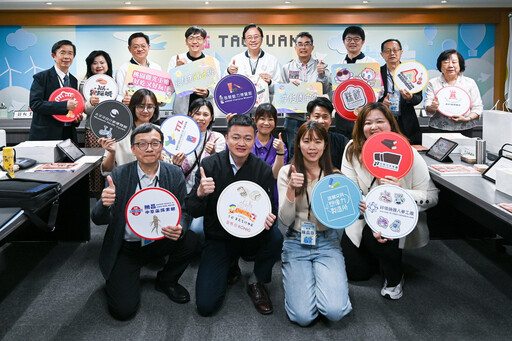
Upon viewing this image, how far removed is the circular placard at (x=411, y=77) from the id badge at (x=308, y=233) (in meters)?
1.78

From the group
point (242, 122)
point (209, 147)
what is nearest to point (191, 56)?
point (209, 147)

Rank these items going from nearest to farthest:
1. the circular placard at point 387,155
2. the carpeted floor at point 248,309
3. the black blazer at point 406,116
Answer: the carpeted floor at point 248,309, the circular placard at point 387,155, the black blazer at point 406,116

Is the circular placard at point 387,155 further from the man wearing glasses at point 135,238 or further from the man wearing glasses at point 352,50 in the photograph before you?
the man wearing glasses at point 352,50

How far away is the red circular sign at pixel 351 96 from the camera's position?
11.1 feet

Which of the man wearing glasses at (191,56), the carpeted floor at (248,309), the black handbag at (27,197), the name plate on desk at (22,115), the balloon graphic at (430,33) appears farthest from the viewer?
the balloon graphic at (430,33)

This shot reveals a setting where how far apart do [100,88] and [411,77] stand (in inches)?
98.5

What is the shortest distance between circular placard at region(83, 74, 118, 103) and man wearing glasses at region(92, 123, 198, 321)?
1161mm

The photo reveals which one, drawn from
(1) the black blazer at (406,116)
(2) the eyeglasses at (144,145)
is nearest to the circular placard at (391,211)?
(2) the eyeglasses at (144,145)

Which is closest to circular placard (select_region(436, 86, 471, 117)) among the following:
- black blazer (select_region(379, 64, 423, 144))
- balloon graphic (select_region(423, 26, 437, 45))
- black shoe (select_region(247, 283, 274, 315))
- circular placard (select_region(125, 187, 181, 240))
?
black blazer (select_region(379, 64, 423, 144))

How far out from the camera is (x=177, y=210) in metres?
2.21

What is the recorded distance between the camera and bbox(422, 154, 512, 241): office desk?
194 cm

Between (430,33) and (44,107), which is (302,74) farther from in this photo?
(430,33)

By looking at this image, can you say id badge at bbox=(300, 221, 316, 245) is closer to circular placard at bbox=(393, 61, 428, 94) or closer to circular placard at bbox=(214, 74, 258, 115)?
circular placard at bbox=(214, 74, 258, 115)

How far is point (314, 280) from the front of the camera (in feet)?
7.50
